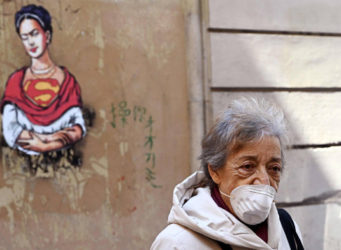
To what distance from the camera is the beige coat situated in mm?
1950

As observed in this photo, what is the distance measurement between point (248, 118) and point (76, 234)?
103 inches

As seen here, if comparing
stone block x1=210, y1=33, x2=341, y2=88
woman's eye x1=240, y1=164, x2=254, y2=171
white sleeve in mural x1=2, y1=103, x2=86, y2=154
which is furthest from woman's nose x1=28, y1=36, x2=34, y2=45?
woman's eye x1=240, y1=164, x2=254, y2=171

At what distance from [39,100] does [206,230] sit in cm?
268

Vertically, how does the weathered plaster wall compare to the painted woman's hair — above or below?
below

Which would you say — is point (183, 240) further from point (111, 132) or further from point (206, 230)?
point (111, 132)

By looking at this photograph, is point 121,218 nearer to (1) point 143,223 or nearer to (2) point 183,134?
(1) point 143,223

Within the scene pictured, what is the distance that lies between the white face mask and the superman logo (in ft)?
8.43

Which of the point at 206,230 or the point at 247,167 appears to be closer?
the point at 206,230

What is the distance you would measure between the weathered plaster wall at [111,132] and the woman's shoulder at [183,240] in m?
2.47

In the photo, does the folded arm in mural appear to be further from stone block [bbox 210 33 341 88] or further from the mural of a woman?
stone block [bbox 210 33 341 88]

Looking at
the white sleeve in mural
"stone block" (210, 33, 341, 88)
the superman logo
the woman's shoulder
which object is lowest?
the woman's shoulder

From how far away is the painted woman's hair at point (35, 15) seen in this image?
4.28 m

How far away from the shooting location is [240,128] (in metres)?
2.10

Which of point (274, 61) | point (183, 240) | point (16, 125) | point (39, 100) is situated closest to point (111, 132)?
point (39, 100)
